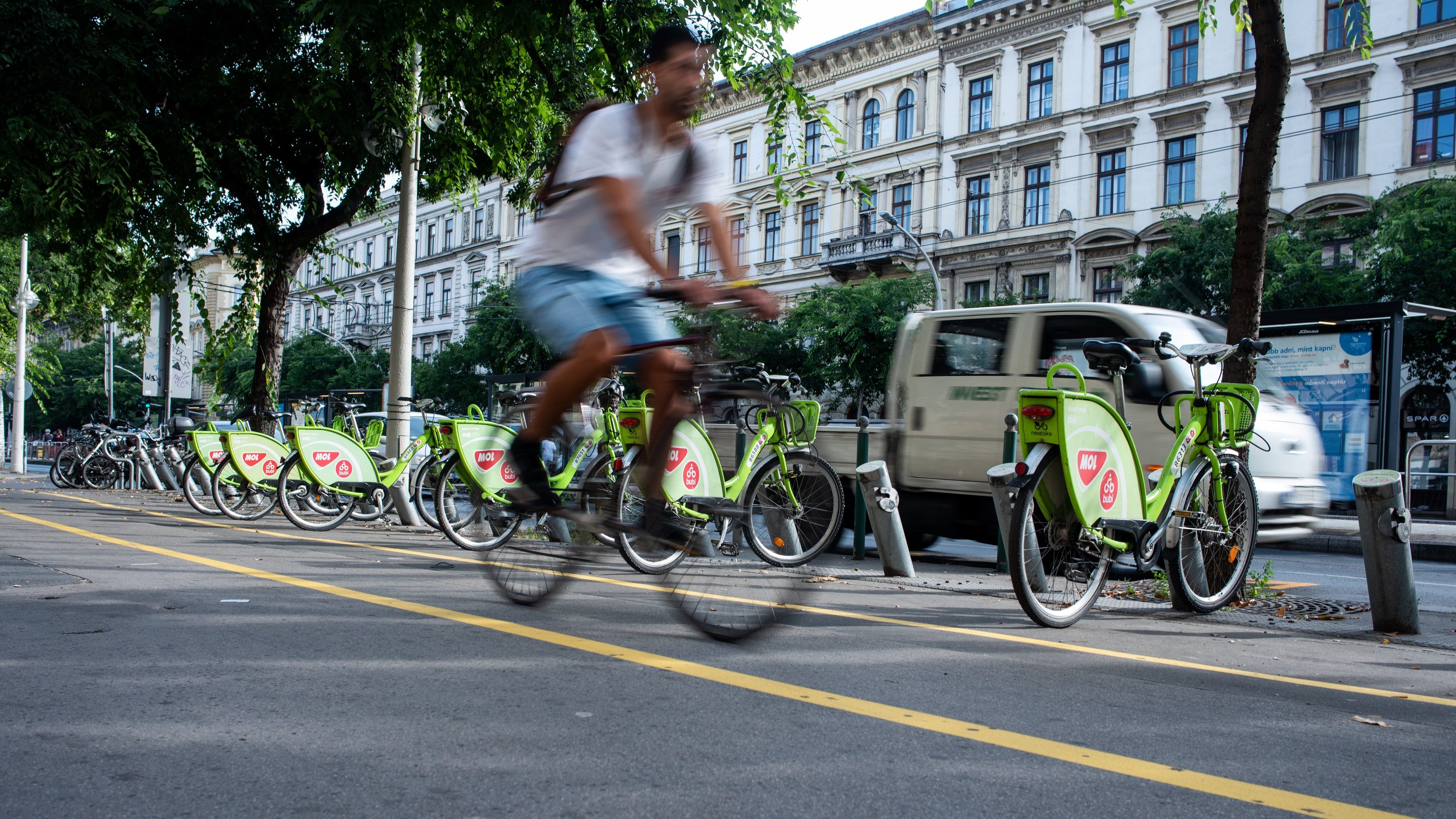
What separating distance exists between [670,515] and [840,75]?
40169mm

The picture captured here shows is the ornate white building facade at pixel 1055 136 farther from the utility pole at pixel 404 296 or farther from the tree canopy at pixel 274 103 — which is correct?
the utility pole at pixel 404 296

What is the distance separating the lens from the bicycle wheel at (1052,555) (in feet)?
14.9

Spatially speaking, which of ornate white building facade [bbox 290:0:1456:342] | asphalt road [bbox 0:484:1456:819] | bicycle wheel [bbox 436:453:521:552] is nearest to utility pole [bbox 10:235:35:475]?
ornate white building facade [bbox 290:0:1456:342]

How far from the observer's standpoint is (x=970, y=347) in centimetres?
884

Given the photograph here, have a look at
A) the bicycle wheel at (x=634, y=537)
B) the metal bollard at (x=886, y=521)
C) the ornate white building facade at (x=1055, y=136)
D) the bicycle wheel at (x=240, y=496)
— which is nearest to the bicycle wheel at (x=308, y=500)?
the bicycle wheel at (x=240, y=496)

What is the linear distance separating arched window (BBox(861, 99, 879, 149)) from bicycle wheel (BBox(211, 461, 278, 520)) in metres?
33.1

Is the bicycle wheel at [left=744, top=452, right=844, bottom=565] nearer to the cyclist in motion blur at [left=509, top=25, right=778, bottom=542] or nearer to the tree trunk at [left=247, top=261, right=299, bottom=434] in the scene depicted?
the cyclist in motion blur at [left=509, top=25, right=778, bottom=542]

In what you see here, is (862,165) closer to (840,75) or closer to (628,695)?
(840,75)

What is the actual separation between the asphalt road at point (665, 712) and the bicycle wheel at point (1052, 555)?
17cm

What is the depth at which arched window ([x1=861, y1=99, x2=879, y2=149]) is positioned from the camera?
134 feet

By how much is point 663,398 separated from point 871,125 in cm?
3908

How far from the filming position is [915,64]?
129 feet

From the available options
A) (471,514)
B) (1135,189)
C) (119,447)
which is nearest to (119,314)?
(119,447)

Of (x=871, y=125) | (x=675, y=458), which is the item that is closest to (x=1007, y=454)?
(x=675, y=458)
